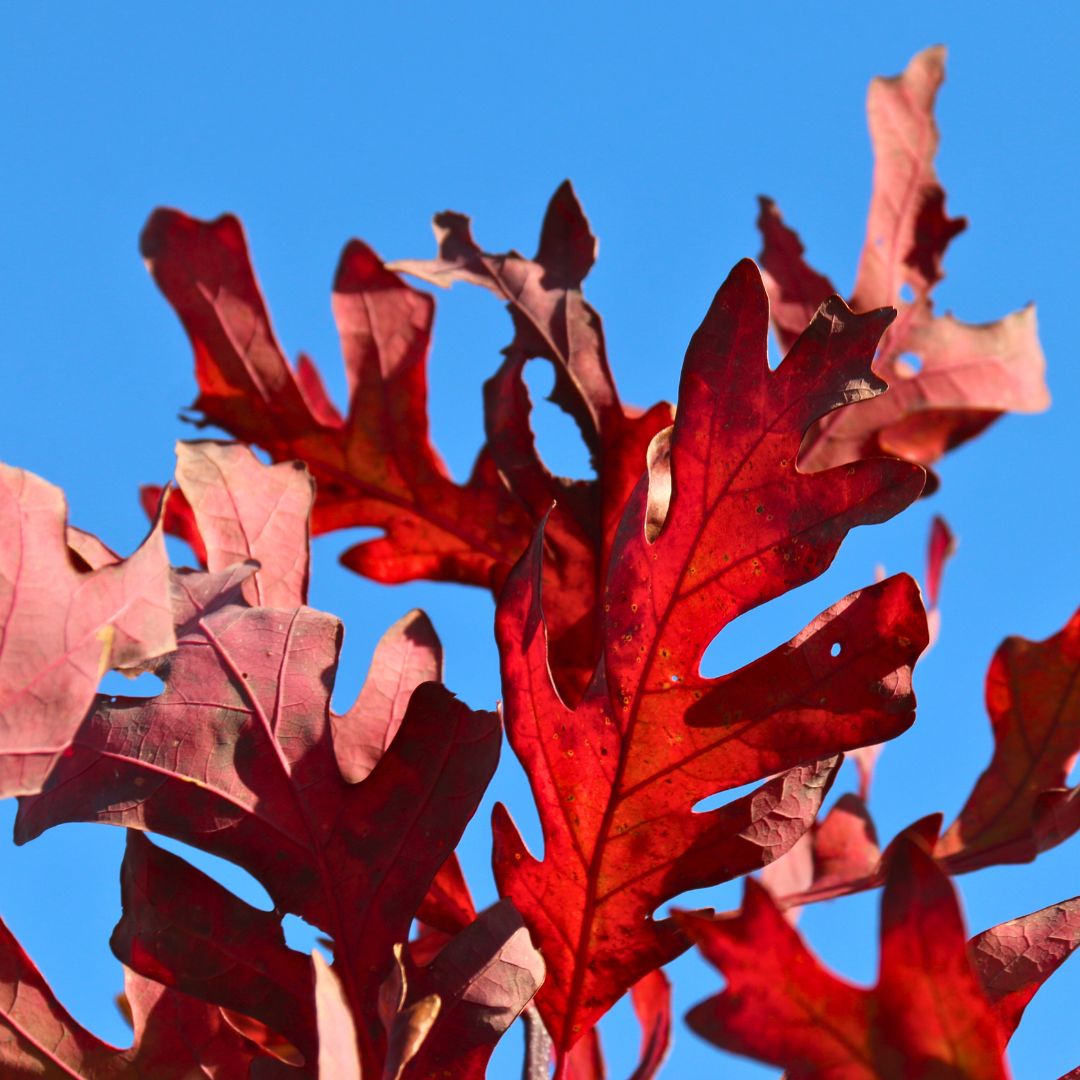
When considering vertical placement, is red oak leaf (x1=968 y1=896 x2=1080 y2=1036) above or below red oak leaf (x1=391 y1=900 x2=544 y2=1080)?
above

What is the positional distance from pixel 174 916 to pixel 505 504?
2.43 ft

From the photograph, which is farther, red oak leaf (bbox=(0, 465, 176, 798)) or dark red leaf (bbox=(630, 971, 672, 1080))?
dark red leaf (bbox=(630, 971, 672, 1080))

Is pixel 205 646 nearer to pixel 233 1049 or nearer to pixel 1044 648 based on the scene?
pixel 233 1049

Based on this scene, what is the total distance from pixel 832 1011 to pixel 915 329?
1250 millimetres

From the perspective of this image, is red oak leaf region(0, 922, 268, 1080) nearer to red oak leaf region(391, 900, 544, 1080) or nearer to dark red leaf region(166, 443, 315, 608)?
red oak leaf region(391, 900, 544, 1080)

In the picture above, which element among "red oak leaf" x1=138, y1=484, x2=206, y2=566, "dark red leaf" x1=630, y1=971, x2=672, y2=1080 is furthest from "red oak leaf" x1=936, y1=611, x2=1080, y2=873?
"red oak leaf" x1=138, y1=484, x2=206, y2=566

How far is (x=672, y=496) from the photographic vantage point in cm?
105

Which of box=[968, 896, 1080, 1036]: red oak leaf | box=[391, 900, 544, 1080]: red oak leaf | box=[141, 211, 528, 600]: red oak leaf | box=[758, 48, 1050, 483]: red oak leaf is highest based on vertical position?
box=[758, 48, 1050, 483]: red oak leaf

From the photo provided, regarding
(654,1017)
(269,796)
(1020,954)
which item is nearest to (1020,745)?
(1020,954)

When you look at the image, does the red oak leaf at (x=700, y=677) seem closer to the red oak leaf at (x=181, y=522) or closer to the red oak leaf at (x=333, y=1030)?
the red oak leaf at (x=333, y=1030)

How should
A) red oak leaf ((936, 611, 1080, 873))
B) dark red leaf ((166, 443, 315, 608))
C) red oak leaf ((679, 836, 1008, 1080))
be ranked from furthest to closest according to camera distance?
1. red oak leaf ((936, 611, 1080, 873))
2. dark red leaf ((166, 443, 315, 608))
3. red oak leaf ((679, 836, 1008, 1080))

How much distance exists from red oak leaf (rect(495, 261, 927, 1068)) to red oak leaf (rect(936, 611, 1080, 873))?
0.49 m

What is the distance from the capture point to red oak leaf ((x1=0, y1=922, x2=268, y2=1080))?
3.52 ft

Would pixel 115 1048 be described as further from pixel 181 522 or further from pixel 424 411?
pixel 424 411
